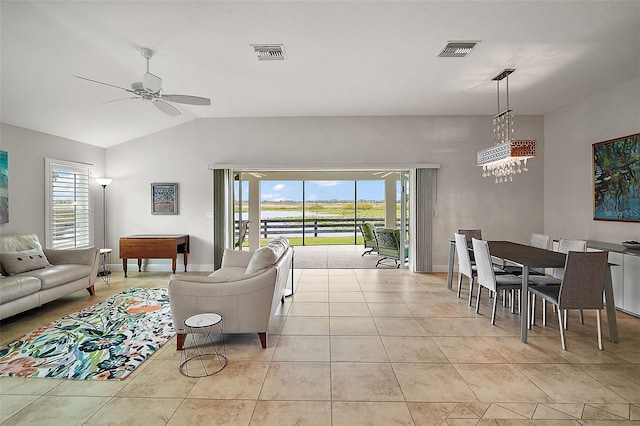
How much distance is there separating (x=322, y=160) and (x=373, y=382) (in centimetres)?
466

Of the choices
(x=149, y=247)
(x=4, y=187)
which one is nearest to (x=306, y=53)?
(x=149, y=247)

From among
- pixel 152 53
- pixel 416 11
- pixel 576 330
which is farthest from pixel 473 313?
pixel 152 53

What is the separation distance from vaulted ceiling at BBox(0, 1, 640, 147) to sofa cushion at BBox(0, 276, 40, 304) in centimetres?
225

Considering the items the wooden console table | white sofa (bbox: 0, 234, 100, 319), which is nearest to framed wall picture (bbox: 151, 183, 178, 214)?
the wooden console table

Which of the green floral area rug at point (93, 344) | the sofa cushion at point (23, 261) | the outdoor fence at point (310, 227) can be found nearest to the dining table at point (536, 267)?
the green floral area rug at point (93, 344)

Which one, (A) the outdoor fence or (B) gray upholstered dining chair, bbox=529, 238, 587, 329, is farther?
(A) the outdoor fence

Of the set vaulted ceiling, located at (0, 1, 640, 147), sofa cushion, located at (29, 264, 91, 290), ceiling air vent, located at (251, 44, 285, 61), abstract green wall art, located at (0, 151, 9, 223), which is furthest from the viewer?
abstract green wall art, located at (0, 151, 9, 223)

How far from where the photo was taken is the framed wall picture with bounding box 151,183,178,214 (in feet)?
21.7

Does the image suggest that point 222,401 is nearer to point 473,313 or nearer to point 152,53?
point 473,313

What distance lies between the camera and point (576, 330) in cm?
355

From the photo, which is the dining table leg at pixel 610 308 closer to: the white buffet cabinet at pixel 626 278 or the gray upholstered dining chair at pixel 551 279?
the gray upholstered dining chair at pixel 551 279

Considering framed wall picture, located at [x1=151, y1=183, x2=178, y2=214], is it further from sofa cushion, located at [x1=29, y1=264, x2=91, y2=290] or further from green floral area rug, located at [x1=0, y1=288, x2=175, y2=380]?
green floral area rug, located at [x1=0, y1=288, x2=175, y2=380]

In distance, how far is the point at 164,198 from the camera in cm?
663

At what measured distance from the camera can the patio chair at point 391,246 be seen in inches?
277
